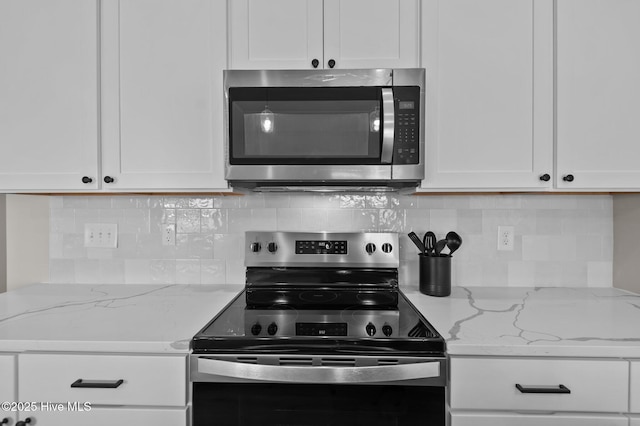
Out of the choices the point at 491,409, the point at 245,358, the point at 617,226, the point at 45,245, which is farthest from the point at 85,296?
the point at 617,226

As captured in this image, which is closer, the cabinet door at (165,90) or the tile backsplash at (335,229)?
the cabinet door at (165,90)

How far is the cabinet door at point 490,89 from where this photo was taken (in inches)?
57.5

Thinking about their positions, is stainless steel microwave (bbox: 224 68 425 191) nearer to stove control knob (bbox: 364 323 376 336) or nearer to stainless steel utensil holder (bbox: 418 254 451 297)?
stainless steel utensil holder (bbox: 418 254 451 297)

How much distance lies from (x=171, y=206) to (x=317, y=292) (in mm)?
833

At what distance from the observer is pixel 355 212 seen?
1.81m

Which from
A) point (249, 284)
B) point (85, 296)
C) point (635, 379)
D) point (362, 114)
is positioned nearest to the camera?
point (635, 379)

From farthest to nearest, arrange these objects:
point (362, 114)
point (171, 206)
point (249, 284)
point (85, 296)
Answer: point (171, 206) < point (249, 284) < point (85, 296) < point (362, 114)

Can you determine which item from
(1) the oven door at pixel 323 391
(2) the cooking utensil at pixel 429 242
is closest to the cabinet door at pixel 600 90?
(2) the cooking utensil at pixel 429 242

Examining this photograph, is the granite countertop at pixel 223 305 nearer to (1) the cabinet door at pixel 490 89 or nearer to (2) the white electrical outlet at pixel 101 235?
(2) the white electrical outlet at pixel 101 235

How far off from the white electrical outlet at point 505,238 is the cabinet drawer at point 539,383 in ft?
2.55

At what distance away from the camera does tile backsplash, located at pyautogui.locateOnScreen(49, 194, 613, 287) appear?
1787 mm

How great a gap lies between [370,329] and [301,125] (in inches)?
30.9

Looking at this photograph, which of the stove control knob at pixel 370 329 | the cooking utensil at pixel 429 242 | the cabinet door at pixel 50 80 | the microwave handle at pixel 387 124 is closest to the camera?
the stove control knob at pixel 370 329

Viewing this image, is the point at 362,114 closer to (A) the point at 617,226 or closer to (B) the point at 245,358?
(B) the point at 245,358
